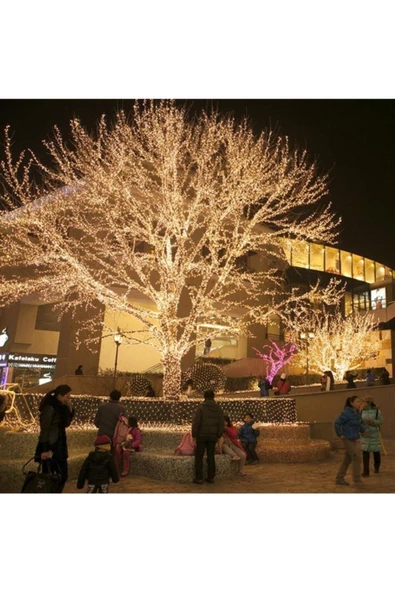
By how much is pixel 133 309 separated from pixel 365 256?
39139mm

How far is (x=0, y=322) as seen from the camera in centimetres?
2795

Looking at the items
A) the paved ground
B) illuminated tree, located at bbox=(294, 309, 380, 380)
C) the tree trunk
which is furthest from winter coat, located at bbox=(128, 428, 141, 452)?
illuminated tree, located at bbox=(294, 309, 380, 380)

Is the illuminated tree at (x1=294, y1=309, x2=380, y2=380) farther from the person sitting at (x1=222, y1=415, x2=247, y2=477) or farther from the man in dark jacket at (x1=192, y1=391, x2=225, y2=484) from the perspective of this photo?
the man in dark jacket at (x1=192, y1=391, x2=225, y2=484)

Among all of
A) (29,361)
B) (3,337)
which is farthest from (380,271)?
(3,337)

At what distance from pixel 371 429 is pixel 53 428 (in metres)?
6.04

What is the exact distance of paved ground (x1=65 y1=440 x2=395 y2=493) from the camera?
287 inches

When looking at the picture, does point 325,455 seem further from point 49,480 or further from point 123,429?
point 49,480

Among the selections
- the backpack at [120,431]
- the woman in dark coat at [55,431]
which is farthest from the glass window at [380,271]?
the woman in dark coat at [55,431]

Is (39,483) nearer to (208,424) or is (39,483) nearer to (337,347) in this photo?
(208,424)

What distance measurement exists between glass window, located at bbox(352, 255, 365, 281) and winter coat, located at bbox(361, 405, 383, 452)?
39374 millimetres

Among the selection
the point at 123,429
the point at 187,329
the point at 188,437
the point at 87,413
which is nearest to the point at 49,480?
the point at 123,429

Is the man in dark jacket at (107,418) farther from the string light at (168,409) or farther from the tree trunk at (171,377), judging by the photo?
the tree trunk at (171,377)

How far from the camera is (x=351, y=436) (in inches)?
301

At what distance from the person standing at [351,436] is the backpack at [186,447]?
8.71 feet
